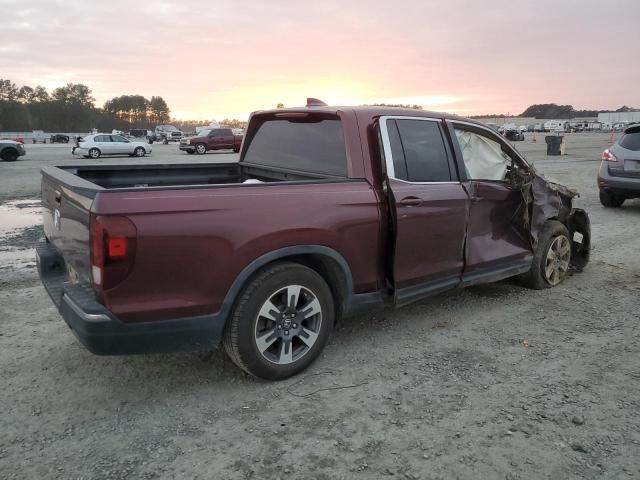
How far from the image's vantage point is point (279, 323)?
3.45 m

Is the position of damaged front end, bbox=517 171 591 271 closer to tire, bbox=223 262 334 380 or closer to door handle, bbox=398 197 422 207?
door handle, bbox=398 197 422 207

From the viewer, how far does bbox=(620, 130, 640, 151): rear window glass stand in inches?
384

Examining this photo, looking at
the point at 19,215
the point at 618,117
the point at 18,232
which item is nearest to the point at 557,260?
the point at 18,232

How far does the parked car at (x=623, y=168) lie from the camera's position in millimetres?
9680

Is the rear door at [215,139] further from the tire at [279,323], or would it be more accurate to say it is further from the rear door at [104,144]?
the tire at [279,323]

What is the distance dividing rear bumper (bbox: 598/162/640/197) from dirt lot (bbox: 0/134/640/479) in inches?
229

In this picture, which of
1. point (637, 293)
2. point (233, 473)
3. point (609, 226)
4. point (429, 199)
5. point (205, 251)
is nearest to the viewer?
point (233, 473)

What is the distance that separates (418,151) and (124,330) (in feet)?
8.53

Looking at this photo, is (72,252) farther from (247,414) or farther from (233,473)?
(233,473)

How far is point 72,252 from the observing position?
333cm

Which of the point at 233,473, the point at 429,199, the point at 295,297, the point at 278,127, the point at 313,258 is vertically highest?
the point at 278,127

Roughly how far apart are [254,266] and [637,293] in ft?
14.2

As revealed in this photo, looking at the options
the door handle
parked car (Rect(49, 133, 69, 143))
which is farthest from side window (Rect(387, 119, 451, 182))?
parked car (Rect(49, 133, 69, 143))

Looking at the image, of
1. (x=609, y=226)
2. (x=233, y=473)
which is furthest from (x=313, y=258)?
(x=609, y=226)
